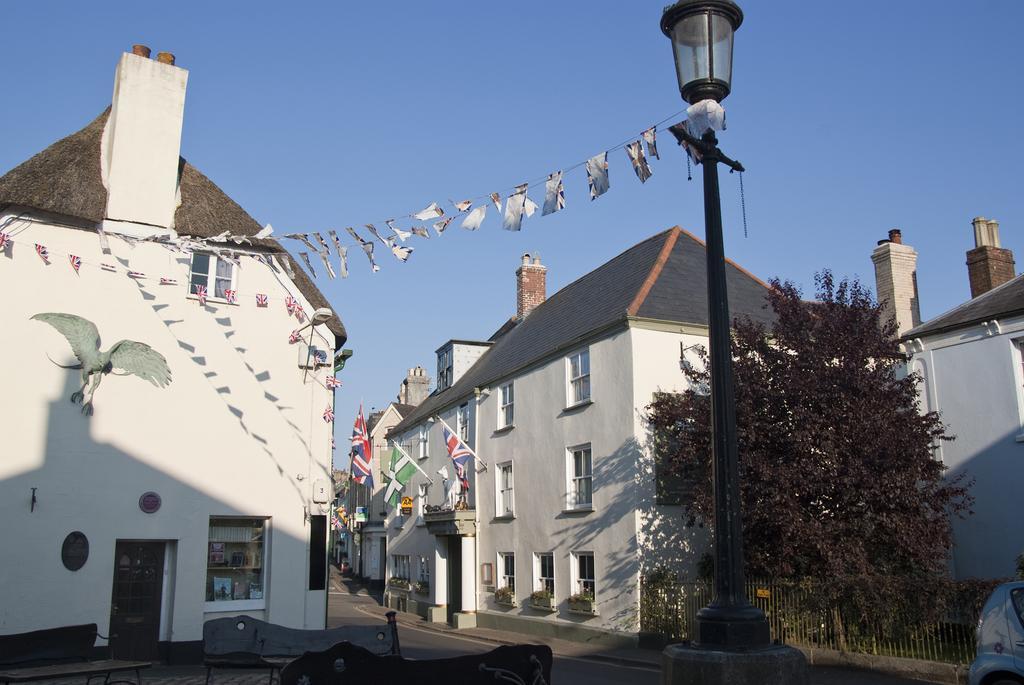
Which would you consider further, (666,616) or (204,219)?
(666,616)

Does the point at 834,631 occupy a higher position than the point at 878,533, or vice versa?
the point at 878,533

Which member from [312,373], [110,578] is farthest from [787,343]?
[110,578]

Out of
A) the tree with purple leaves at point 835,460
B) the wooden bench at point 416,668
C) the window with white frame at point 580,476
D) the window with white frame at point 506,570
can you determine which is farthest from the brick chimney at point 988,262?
the wooden bench at point 416,668

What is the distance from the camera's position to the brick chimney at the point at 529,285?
35062mm

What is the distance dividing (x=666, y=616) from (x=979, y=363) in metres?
9.00

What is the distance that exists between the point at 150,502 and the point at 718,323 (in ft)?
42.0

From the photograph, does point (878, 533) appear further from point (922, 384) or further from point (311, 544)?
point (311, 544)

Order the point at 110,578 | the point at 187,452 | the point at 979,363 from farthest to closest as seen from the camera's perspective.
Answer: the point at 979,363 < the point at 187,452 < the point at 110,578

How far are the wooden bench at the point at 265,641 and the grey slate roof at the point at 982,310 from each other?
15.5 m

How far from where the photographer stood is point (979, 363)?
19203mm

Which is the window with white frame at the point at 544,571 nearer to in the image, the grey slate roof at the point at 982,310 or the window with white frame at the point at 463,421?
the window with white frame at the point at 463,421

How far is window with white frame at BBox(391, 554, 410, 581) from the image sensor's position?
36531 mm

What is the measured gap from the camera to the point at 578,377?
23.5m

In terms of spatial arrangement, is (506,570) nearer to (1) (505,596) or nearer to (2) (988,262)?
(1) (505,596)
